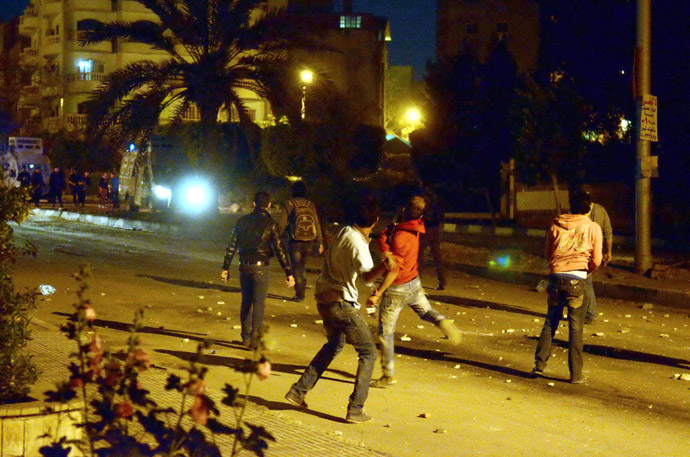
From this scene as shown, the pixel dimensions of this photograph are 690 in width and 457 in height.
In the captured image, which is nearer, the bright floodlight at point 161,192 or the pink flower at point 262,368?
the pink flower at point 262,368

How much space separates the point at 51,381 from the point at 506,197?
103 feet

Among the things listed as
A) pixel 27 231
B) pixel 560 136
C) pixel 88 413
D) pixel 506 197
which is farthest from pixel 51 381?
pixel 506 197

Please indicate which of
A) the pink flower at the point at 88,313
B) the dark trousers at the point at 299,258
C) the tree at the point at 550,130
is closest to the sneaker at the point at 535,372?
the dark trousers at the point at 299,258

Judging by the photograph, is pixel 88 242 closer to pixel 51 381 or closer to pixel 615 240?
pixel 615 240

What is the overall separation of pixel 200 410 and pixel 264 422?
3.01 m

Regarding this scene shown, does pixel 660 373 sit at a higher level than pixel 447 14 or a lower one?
lower

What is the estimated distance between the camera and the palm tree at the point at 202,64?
2722cm

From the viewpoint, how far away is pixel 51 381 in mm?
7164

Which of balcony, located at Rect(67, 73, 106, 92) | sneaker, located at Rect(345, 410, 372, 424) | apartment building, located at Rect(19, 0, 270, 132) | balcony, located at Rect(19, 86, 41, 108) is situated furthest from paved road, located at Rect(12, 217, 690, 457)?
balcony, located at Rect(19, 86, 41, 108)

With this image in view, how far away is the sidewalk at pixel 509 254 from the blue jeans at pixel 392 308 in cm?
760

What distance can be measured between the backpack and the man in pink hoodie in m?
4.91

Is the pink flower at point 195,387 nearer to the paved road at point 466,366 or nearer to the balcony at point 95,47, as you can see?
the paved road at point 466,366

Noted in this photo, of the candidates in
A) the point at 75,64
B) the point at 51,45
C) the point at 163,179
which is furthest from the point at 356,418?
the point at 51,45

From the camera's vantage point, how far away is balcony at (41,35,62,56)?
250 ft
